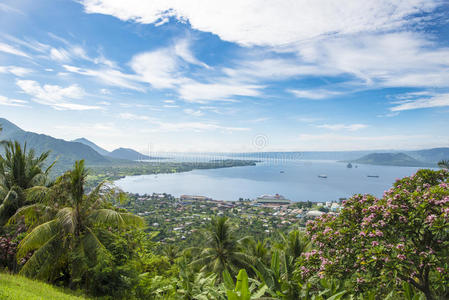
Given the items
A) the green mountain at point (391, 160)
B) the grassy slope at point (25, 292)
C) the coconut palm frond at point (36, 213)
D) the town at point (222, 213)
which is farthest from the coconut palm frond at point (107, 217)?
the green mountain at point (391, 160)

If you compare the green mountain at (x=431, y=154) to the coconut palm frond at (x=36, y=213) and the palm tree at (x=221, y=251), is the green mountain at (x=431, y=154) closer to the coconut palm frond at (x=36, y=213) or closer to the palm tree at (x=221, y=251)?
the palm tree at (x=221, y=251)

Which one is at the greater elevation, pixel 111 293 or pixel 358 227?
pixel 358 227

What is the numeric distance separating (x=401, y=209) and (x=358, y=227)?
2.33ft

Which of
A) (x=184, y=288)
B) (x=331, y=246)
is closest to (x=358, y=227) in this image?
(x=331, y=246)

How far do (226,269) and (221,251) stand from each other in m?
6.06

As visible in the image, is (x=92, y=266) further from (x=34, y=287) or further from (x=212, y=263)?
(x=212, y=263)

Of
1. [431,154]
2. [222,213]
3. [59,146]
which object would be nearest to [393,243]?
[222,213]

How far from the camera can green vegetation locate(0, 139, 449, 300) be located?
10.00 feet

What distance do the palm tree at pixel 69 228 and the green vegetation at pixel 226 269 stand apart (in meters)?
0.02

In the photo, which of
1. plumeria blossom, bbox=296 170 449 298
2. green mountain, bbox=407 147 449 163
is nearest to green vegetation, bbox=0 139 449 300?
plumeria blossom, bbox=296 170 449 298

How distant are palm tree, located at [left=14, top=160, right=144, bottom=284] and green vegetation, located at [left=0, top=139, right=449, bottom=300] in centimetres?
2

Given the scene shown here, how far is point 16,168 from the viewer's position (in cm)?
720

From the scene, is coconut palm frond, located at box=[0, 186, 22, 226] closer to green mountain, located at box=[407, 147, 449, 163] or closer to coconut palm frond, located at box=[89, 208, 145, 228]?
coconut palm frond, located at box=[89, 208, 145, 228]

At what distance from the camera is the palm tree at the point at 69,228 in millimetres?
4648
